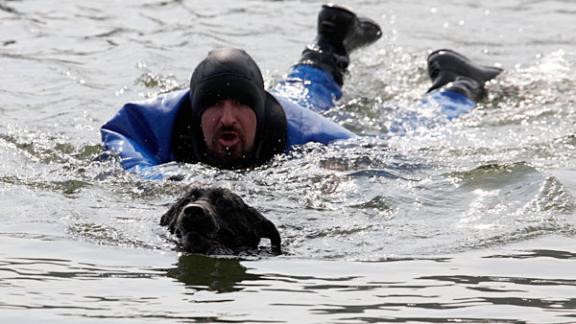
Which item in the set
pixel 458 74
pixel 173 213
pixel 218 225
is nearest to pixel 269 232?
pixel 218 225

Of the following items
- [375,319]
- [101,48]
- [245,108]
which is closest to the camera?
[375,319]

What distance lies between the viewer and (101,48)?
13.7 meters

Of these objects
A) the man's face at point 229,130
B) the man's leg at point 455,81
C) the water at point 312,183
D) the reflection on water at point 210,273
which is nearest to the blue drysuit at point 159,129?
the water at point 312,183

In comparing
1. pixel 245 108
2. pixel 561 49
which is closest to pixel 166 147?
pixel 245 108

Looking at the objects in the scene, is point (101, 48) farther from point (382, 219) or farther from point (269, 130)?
point (382, 219)

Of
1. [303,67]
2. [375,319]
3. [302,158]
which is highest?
[303,67]

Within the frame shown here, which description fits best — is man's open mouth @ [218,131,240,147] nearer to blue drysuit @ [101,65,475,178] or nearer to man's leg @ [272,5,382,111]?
blue drysuit @ [101,65,475,178]

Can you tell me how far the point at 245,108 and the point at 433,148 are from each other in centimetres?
164

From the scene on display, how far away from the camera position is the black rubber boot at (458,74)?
1178 cm

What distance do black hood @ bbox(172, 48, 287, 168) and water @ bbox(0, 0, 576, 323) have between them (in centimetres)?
20

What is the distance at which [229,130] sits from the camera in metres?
9.13

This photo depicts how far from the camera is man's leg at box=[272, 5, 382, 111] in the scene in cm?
1152

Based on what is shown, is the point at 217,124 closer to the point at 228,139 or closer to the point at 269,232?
the point at 228,139

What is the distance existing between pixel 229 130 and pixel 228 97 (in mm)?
263
